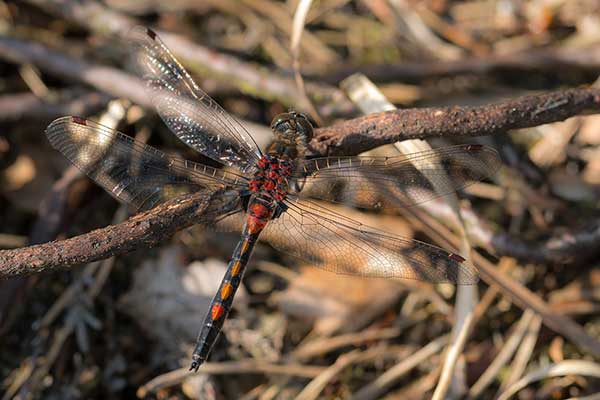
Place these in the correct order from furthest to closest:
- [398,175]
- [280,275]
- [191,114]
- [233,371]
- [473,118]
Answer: [280,275], [233,371], [191,114], [398,175], [473,118]

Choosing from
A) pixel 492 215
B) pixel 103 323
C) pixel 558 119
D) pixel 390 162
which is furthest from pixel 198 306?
pixel 558 119

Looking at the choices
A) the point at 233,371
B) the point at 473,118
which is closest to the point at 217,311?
the point at 233,371

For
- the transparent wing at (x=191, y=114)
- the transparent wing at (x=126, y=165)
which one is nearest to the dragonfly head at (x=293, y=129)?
the transparent wing at (x=191, y=114)

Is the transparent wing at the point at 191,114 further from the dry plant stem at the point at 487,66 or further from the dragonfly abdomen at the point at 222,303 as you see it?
the dry plant stem at the point at 487,66

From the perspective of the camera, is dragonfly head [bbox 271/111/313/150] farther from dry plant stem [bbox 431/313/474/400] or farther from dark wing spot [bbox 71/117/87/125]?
dry plant stem [bbox 431/313/474/400]

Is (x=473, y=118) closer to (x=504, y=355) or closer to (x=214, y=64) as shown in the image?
(x=504, y=355)
